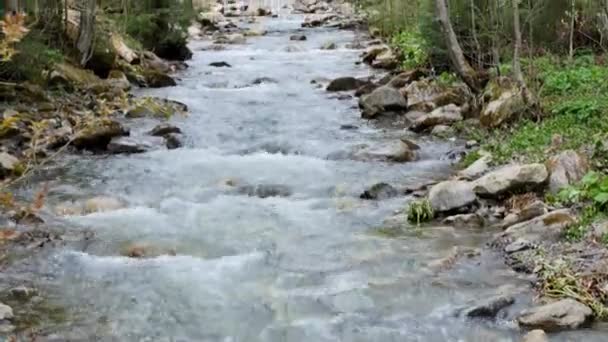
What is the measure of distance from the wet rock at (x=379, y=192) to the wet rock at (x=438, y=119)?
3852mm

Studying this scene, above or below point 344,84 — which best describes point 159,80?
above

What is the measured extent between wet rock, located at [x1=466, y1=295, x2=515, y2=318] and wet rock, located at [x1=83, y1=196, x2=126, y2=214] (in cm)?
464

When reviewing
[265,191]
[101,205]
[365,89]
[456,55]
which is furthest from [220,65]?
[101,205]

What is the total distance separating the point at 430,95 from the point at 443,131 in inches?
92.0

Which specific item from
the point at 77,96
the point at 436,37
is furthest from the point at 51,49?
the point at 436,37

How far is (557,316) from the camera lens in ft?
18.6

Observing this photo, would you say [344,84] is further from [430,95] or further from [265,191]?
[265,191]

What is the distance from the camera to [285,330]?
5.82m

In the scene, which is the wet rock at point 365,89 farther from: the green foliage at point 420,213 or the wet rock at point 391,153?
the green foliage at point 420,213

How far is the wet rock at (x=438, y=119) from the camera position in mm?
13109

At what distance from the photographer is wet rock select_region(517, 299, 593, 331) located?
5617mm

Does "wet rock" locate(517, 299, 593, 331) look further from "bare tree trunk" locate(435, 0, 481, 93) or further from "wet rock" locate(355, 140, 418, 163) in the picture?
"bare tree trunk" locate(435, 0, 481, 93)

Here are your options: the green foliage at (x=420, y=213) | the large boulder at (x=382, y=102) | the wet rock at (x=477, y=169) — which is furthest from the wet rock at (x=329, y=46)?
the green foliage at (x=420, y=213)

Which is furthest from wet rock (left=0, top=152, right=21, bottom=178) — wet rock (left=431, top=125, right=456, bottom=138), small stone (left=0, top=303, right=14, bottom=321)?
wet rock (left=431, top=125, right=456, bottom=138)
